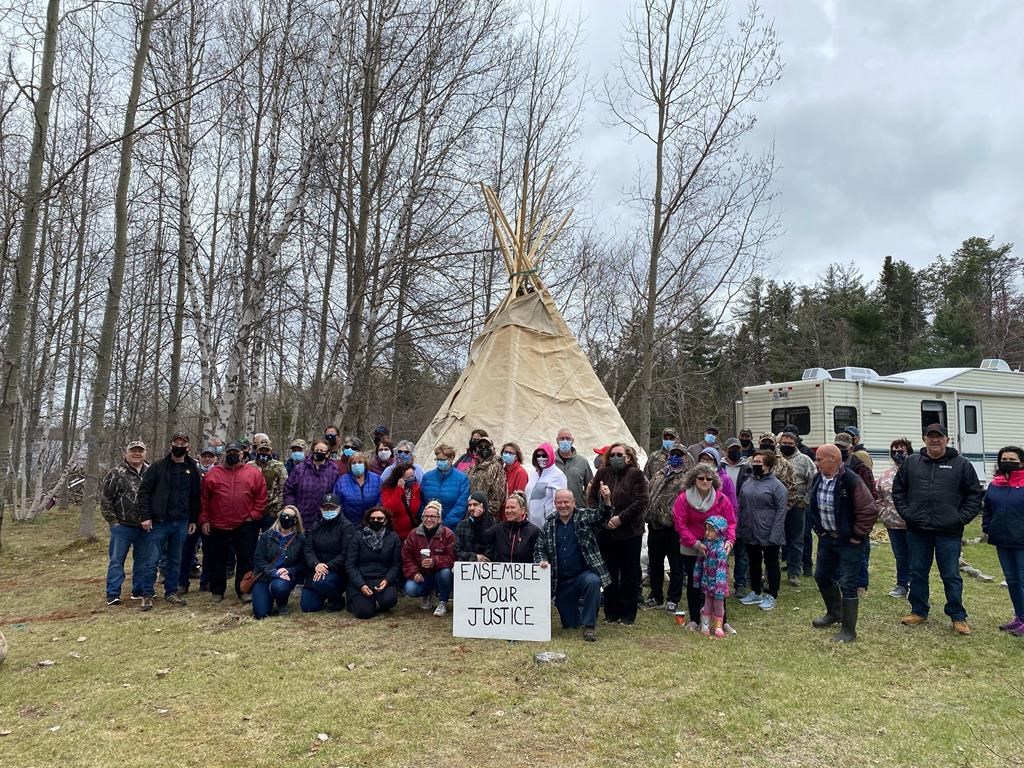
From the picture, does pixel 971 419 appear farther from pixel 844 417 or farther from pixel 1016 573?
pixel 1016 573

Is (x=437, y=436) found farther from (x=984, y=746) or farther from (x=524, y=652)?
(x=984, y=746)

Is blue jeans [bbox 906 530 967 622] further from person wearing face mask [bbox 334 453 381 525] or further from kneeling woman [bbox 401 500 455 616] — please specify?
person wearing face mask [bbox 334 453 381 525]

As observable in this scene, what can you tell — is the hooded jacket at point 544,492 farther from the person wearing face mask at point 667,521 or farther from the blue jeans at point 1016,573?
the blue jeans at point 1016,573

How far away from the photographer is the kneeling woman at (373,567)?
5.92 meters

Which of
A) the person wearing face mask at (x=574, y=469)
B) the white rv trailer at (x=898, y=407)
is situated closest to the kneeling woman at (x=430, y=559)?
the person wearing face mask at (x=574, y=469)

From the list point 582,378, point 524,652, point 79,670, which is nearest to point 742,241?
point 582,378

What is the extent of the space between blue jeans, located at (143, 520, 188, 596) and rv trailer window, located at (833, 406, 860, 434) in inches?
427

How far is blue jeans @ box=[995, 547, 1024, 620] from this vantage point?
530 centimetres

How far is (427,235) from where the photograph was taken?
1281 cm

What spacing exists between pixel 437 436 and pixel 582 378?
226cm

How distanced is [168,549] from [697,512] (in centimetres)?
511

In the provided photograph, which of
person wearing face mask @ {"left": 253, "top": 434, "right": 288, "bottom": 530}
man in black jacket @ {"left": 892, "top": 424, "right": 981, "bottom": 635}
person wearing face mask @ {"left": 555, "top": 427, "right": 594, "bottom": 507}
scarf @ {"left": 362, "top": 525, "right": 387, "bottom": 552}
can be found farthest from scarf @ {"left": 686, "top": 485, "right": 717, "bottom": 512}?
person wearing face mask @ {"left": 253, "top": 434, "right": 288, "bottom": 530}

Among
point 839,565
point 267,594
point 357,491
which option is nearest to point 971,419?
point 839,565

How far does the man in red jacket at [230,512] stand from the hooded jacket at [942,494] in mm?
6029
